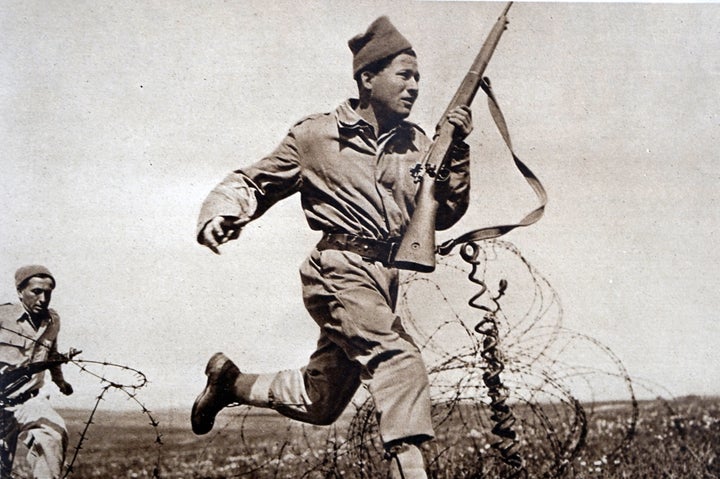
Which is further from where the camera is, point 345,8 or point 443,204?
point 345,8

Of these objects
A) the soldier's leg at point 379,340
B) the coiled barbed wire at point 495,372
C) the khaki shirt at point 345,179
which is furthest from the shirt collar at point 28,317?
the coiled barbed wire at point 495,372

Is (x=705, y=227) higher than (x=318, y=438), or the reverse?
(x=705, y=227)

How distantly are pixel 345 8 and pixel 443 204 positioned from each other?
153 centimetres

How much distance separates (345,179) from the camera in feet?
19.5

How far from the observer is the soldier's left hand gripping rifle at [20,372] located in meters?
5.97

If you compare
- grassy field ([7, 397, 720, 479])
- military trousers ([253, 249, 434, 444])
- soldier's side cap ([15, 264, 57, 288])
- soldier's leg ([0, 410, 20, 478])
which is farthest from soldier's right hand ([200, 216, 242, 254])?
soldier's leg ([0, 410, 20, 478])

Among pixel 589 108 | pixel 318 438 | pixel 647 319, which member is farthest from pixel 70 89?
pixel 647 319

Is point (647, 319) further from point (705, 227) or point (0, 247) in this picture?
point (0, 247)

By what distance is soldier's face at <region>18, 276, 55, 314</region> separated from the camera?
6.12 meters

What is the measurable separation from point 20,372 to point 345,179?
2.38m

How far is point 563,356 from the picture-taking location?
6312mm

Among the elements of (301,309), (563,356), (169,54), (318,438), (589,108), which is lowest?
(318,438)

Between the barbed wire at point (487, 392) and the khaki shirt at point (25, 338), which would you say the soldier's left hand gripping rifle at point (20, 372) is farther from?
the barbed wire at point (487, 392)

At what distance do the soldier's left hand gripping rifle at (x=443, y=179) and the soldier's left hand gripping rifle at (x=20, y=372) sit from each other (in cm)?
221
